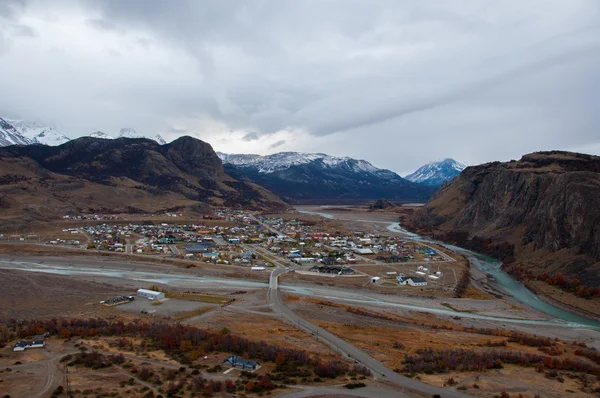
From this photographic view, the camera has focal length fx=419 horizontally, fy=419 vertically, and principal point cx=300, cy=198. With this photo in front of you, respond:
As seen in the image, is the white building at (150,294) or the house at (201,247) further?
the house at (201,247)

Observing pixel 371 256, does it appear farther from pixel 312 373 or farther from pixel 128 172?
pixel 128 172

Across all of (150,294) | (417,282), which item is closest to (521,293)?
(417,282)

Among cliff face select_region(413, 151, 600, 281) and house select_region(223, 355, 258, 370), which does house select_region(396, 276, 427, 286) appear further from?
house select_region(223, 355, 258, 370)

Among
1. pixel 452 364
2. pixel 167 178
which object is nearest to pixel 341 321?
pixel 452 364

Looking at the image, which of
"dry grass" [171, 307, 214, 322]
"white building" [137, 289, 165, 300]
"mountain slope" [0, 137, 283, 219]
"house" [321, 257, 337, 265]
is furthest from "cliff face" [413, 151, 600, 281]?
"mountain slope" [0, 137, 283, 219]

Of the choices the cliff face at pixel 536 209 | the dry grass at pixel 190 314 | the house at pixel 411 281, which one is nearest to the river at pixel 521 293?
the cliff face at pixel 536 209

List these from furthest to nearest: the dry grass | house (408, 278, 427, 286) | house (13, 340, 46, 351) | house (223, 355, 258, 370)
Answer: house (408, 278, 427, 286) < the dry grass < house (13, 340, 46, 351) < house (223, 355, 258, 370)

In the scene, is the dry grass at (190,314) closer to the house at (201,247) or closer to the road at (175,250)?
the road at (175,250)
